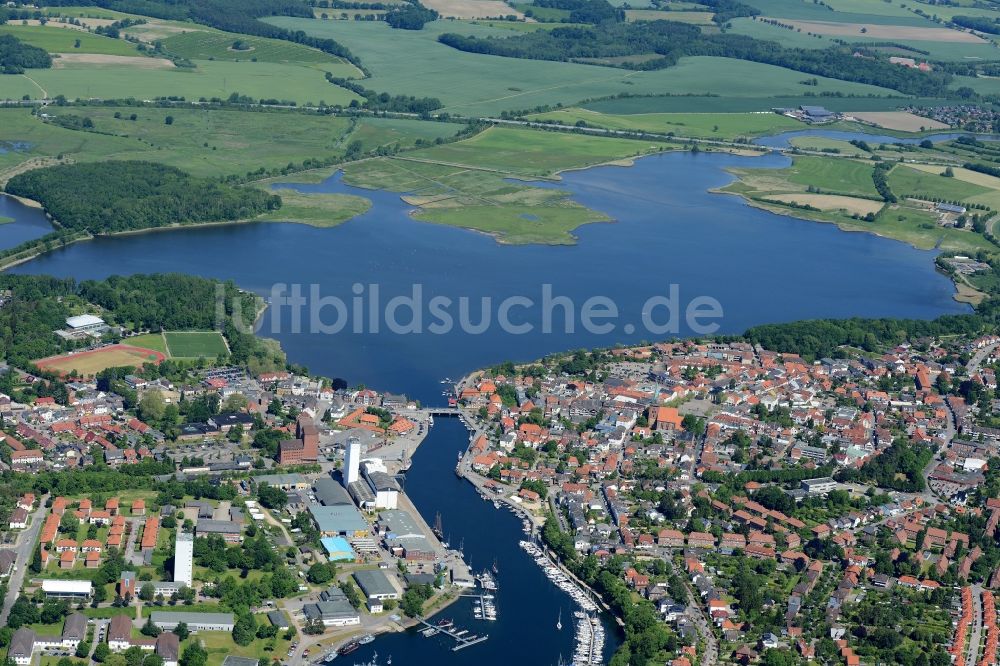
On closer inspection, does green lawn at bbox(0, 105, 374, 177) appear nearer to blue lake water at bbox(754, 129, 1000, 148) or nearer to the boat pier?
blue lake water at bbox(754, 129, 1000, 148)

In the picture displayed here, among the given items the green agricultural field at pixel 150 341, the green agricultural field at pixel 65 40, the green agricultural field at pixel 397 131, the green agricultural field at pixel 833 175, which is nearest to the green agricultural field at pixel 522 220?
the green agricultural field at pixel 397 131

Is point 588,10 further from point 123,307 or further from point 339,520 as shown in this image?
point 339,520

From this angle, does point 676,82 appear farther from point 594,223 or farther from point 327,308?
point 327,308

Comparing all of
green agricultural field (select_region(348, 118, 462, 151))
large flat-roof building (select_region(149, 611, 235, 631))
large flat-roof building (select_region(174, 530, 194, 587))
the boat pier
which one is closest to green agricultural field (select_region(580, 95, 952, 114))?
green agricultural field (select_region(348, 118, 462, 151))

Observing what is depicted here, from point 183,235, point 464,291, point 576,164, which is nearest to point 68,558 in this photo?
point 464,291

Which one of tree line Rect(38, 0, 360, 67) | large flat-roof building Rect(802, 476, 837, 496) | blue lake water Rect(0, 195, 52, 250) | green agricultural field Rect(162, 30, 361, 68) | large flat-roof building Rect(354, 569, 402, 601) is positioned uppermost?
tree line Rect(38, 0, 360, 67)
